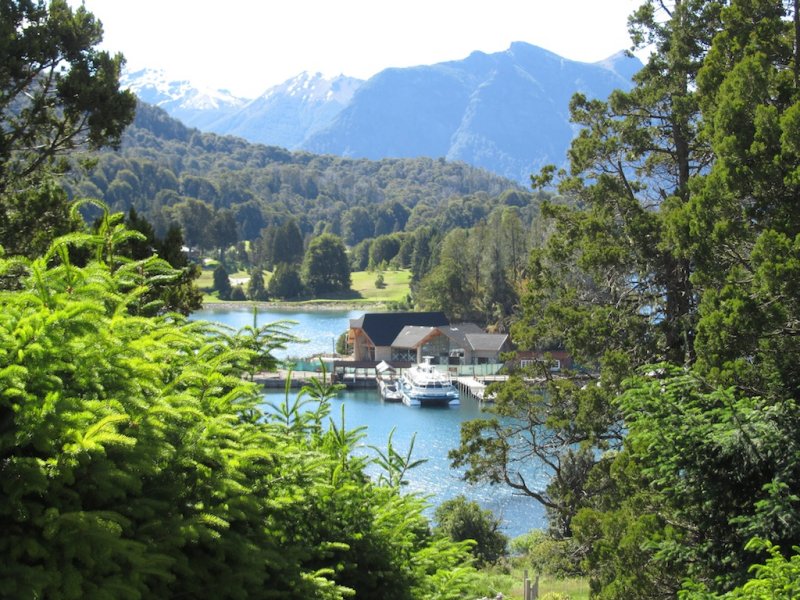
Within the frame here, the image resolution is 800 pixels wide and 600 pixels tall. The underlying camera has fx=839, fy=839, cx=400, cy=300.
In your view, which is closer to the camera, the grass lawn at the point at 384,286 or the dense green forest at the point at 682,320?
the dense green forest at the point at 682,320

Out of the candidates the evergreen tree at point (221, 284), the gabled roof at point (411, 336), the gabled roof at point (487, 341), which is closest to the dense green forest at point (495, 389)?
the gabled roof at point (487, 341)

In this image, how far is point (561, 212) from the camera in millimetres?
14469

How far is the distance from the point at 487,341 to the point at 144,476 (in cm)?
4953

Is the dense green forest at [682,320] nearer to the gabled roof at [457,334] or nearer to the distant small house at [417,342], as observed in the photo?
the distant small house at [417,342]

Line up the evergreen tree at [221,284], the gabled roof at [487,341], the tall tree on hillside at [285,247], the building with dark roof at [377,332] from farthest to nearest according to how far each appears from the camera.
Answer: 1. the tall tree on hillside at [285,247]
2. the evergreen tree at [221,284]
3. the building with dark roof at [377,332]
4. the gabled roof at [487,341]

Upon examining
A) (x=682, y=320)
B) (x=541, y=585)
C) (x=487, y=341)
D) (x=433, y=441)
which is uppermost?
(x=682, y=320)

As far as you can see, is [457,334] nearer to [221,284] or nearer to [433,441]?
[433,441]

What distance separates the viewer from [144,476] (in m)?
3.17

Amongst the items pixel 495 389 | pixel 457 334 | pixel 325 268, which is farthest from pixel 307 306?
pixel 495 389

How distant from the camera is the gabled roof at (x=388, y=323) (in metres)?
54.1

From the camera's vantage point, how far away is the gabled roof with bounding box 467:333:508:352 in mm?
51406

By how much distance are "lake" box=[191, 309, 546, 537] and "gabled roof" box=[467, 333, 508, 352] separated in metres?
7.81

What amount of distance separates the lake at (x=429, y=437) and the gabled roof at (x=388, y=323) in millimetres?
3691

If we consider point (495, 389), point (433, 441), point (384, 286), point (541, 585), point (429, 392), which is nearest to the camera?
point (541, 585)
